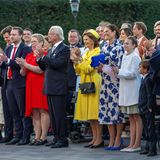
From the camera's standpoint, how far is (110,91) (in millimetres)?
12219

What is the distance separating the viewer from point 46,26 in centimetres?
2447

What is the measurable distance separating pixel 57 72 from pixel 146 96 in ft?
6.88

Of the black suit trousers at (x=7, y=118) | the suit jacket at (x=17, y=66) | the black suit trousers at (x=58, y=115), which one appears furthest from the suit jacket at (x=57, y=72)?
the black suit trousers at (x=7, y=118)

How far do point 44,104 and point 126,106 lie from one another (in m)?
2.07

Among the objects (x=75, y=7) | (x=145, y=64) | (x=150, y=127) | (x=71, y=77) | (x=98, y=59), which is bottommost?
(x=150, y=127)

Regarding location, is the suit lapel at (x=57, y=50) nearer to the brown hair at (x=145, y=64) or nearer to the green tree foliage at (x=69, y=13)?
the brown hair at (x=145, y=64)

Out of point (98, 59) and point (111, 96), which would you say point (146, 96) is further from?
point (98, 59)

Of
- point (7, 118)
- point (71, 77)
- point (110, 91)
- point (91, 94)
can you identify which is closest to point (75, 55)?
point (91, 94)

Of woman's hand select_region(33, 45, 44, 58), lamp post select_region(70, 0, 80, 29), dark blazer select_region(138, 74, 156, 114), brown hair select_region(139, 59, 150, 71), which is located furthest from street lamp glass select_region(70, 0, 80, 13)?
dark blazer select_region(138, 74, 156, 114)

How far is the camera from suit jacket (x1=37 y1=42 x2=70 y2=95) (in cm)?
1269

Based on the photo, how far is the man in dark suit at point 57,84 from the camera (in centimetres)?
1273

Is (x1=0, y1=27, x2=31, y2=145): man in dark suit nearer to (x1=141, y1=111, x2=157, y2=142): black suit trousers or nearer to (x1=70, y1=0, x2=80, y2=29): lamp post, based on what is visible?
(x1=141, y1=111, x2=157, y2=142): black suit trousers

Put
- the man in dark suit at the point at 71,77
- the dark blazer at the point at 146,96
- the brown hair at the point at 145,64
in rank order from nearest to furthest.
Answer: the dark blazer at the point at 146,96
the brown hair at the point at 145,64
the man in dark suit at the point at 71,77

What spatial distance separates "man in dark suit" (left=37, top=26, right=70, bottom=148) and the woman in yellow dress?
0.96 feet
